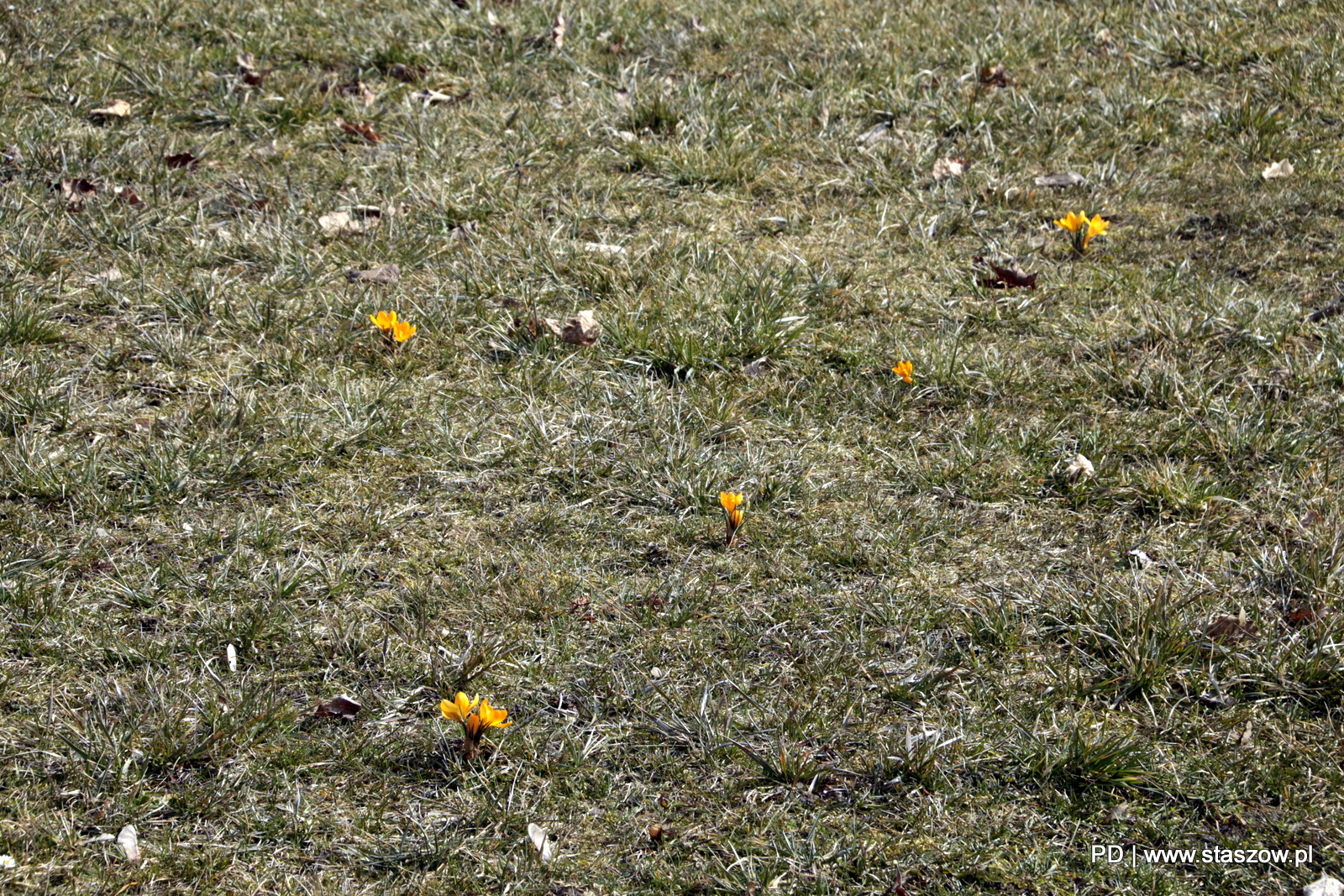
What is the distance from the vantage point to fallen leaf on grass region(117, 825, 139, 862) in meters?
2.56

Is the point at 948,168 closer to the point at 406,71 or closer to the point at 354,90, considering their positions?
the point at 406,71

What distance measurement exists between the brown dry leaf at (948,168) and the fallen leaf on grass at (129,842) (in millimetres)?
4127

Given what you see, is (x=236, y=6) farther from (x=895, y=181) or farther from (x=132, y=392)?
(x=895, y=181)

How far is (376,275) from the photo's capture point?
4594 mm

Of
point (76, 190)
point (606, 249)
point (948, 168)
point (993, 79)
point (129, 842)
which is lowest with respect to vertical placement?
point (129, 842)

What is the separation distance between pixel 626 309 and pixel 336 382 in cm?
108

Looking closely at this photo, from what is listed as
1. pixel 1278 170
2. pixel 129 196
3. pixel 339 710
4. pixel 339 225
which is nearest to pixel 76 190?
pixel 129 196

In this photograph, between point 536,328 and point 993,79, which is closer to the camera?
point 536,328

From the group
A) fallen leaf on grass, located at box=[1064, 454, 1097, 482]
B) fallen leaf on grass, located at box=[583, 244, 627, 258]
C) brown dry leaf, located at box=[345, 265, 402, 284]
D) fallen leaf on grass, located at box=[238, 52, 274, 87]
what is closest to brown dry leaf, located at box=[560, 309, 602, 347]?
fallen leaf on grass, located at box=[583, 244, 627, 258]

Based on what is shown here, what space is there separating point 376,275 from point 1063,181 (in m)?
3.02

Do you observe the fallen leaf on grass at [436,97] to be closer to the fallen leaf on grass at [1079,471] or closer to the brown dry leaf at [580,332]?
the brown dry leaf at [580,332]

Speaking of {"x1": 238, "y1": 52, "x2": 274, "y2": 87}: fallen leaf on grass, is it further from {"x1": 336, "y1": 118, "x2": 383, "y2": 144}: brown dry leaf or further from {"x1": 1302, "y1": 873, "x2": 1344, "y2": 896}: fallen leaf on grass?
{"x1": 1302, "y1": 873, "x2": 1344, "y2": 896}: fallen leaf on grass

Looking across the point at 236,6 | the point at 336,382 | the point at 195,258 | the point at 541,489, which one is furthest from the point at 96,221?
the point at 541,489

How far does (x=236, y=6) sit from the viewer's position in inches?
242
